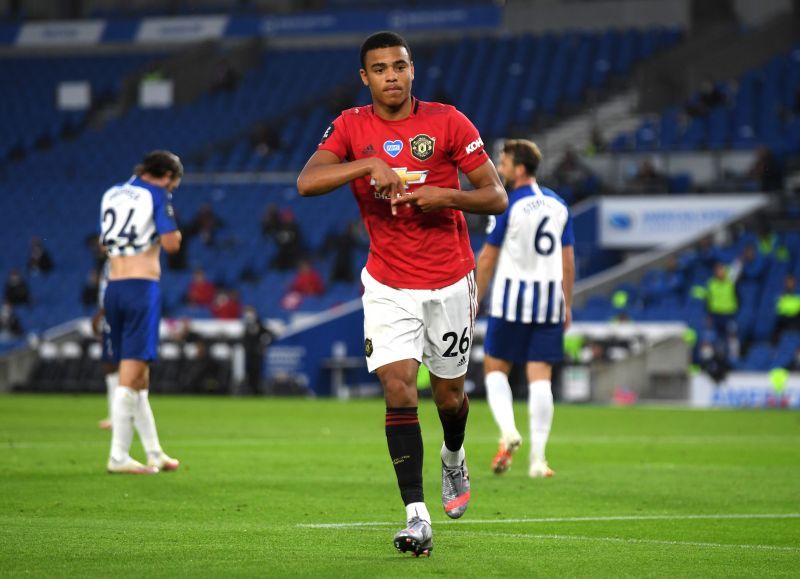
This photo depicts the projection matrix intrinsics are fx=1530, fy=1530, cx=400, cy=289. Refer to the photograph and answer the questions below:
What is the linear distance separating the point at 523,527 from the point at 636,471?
4165mm

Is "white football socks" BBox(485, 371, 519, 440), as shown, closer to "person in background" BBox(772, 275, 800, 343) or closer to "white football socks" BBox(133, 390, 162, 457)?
"white football socks" BBox(133, 390, 162, 457)

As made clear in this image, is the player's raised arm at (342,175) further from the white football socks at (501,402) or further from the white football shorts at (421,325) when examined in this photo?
the white football socks at (501,402)

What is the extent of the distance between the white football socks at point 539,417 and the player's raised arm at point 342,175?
5041 mm

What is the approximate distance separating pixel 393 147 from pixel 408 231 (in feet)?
1.35

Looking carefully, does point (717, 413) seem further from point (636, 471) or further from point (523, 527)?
point (523, 527)

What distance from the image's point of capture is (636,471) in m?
12.2

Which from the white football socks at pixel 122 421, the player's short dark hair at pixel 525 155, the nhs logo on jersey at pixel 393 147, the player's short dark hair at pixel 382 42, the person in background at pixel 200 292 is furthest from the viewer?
the person in background at pixel 200 292

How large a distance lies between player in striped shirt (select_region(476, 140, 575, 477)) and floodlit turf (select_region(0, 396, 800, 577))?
661mm

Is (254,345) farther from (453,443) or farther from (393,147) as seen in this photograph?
(393,147)

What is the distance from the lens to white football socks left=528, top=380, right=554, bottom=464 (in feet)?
38.7

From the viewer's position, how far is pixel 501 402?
12.0 metres

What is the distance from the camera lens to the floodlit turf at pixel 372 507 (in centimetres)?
668

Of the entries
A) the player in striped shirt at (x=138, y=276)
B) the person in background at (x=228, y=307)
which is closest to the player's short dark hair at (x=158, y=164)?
the player in striped shirt at (x=138, y=276)

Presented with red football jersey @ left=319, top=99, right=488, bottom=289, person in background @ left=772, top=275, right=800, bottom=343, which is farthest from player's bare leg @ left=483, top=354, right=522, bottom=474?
person in background @ left=772, top=275, right=800, bottom=343
